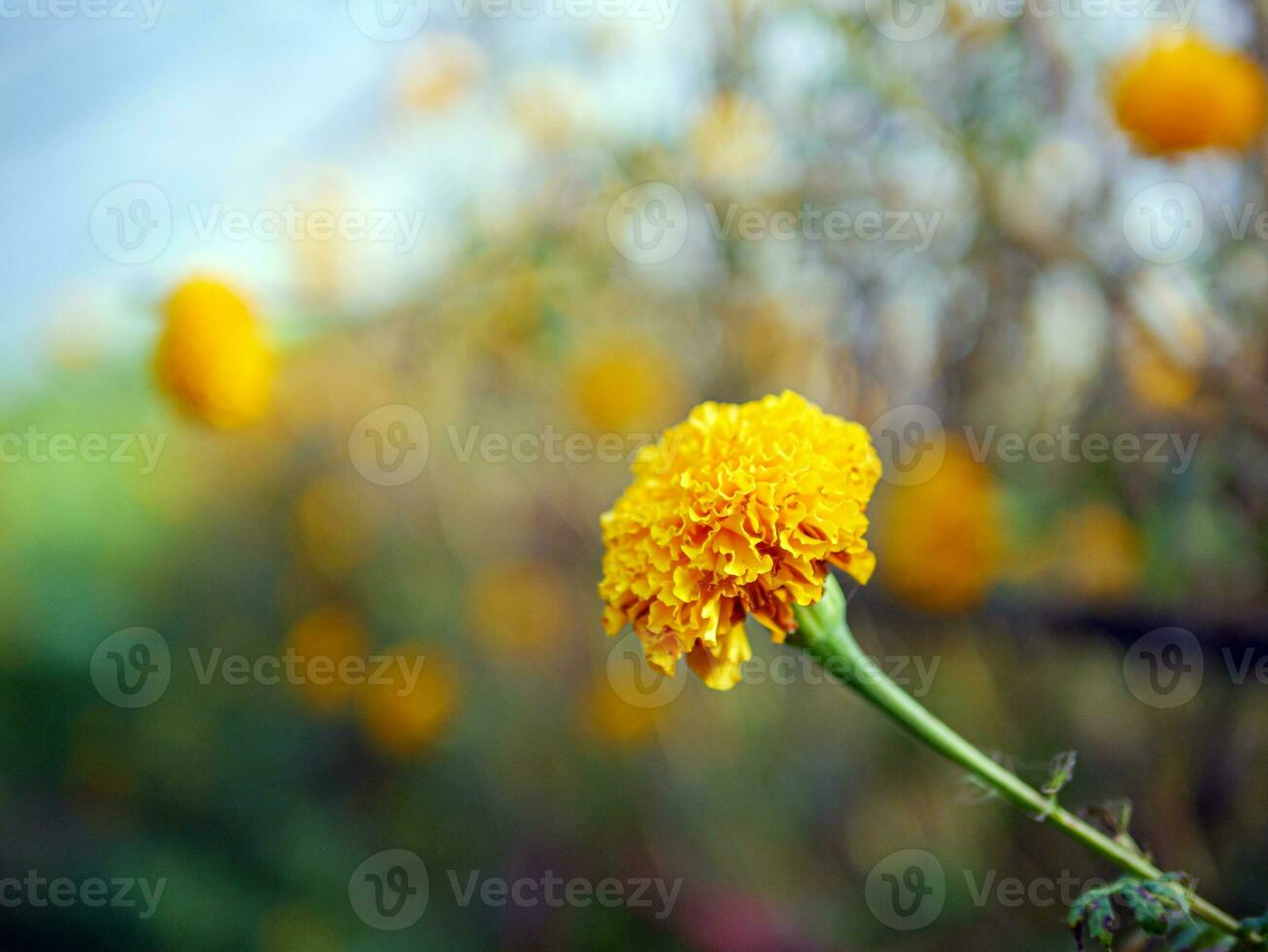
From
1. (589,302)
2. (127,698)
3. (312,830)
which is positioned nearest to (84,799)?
(127,698)

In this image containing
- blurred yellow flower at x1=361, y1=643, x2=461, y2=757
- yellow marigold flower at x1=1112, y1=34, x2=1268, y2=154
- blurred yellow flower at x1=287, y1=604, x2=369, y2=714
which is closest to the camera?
yellow marigold flower at x1=1112, y1=34, x2=1268, y2=154

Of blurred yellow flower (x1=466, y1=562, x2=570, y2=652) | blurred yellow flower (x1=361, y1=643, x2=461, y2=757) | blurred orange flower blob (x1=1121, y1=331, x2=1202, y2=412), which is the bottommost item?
blurred yellow flower (x1=361, y1=643, x2=461, y2=757)

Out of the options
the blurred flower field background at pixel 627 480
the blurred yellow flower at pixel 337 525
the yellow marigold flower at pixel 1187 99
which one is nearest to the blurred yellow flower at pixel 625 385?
the blurred flower field background at pixel 627 480

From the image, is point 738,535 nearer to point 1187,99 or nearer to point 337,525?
point 1187,99

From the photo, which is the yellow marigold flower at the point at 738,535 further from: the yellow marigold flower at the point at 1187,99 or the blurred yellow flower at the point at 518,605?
the blurred yellow flower at the point at 518,605

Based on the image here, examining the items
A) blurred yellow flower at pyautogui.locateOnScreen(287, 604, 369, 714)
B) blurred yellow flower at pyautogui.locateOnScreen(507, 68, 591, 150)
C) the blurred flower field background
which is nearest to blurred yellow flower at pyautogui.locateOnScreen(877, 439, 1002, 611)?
the blurred flower field background

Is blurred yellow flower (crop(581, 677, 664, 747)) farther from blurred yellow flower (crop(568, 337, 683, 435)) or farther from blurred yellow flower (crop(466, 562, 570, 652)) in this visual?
blurred yellow flower (crop(568, 337, 683, 435))

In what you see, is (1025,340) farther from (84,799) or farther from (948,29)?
(84,799)
